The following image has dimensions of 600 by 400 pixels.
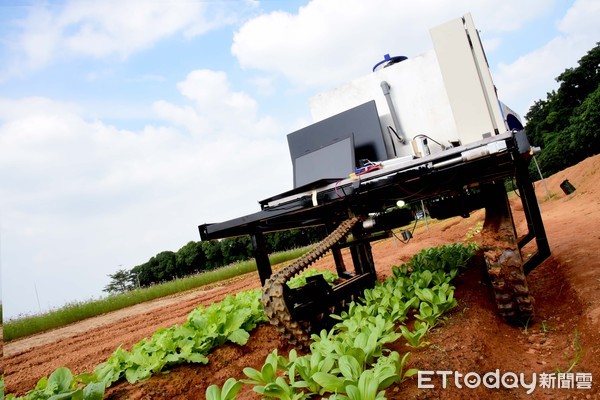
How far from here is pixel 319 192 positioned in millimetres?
3439

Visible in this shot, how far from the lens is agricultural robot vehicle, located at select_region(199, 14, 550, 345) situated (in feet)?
9.98

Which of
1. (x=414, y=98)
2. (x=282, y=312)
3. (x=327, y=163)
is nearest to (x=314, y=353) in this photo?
(x=282, y=312)

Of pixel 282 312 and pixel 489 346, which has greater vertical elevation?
pixel 282 312

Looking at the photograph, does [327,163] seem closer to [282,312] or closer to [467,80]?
[467,80]

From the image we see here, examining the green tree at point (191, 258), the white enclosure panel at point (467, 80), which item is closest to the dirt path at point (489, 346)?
the white enclosure panel at point (467, 80)

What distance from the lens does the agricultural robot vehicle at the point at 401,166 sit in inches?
120

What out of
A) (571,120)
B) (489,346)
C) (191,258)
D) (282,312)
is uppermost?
(571,120)

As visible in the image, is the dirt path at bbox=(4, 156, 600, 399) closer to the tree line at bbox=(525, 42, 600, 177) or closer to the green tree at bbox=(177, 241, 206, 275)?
the tree line at bbox=(525, 42, 600, 177)

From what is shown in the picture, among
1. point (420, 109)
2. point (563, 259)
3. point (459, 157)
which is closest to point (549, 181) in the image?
point (563, 259)

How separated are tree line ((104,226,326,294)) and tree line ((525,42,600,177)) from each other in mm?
24779

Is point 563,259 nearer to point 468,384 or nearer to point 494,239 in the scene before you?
point 494,239

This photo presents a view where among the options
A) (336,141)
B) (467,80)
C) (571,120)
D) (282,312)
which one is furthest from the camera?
(571,120)

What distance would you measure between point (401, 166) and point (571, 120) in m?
39.5

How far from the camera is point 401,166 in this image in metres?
3.00
